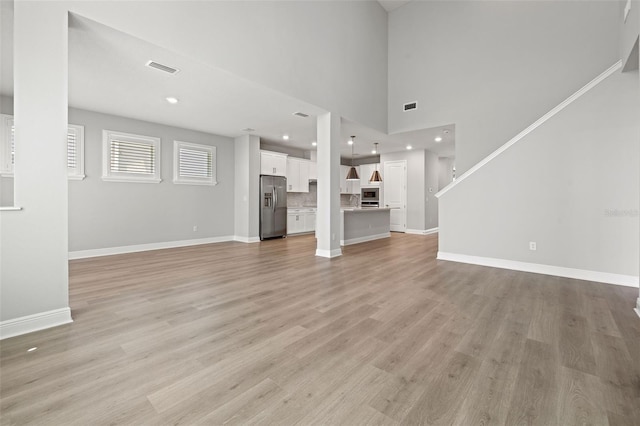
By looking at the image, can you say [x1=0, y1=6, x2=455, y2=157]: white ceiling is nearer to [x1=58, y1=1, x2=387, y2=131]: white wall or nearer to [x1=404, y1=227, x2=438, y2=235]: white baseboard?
[x1=58, y1=1, x2=387, y2=131]: white wall

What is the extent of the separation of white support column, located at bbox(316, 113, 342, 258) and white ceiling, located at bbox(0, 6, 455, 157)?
36 centimetres

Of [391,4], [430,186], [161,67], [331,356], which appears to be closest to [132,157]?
[161,67]

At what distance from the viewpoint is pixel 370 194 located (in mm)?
10508

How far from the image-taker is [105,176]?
18.0ft

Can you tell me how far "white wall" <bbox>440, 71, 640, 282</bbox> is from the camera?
3.69 metres

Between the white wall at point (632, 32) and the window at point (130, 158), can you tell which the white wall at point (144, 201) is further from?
the white wall at point (632, 32)

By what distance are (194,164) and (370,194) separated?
20.1 feet

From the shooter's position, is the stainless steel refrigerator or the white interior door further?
the white interior door

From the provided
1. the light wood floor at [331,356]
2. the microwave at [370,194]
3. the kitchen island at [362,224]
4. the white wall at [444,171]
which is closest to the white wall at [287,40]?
the kitchen island at [362,224]

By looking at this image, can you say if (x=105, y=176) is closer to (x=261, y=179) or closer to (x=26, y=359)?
(x=261, y=179)

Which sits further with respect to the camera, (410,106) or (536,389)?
(410,106)

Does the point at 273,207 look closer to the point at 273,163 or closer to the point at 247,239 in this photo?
the point at 247,239

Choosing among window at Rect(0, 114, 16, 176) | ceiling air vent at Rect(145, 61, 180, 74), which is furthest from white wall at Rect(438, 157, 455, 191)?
window at Rect(0, 114, 16, 176)

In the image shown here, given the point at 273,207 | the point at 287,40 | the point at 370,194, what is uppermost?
the point at 287,40
